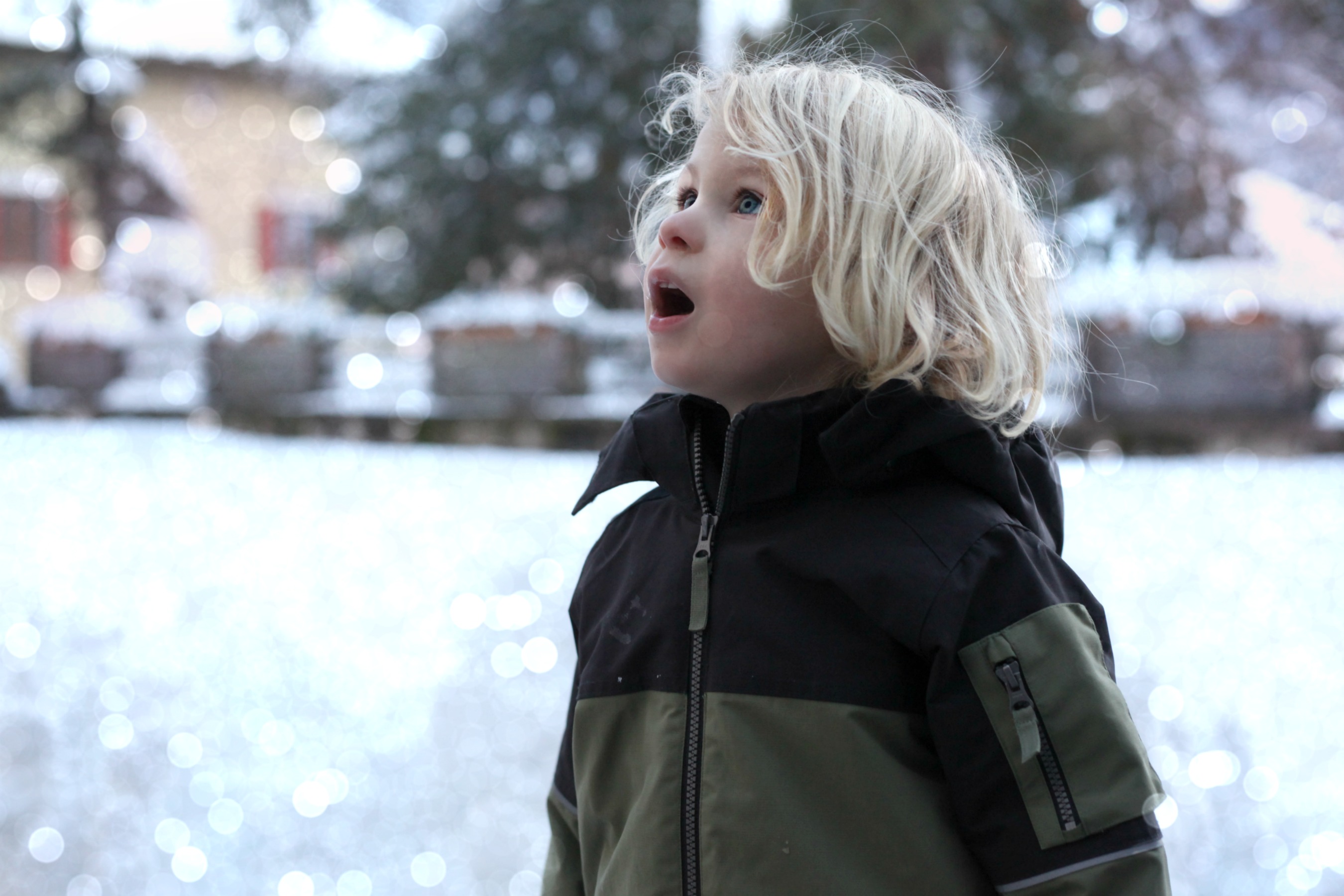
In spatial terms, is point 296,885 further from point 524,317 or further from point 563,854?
point 524,317

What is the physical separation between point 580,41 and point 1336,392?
213 inches

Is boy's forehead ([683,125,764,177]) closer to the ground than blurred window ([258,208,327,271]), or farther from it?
farther from it

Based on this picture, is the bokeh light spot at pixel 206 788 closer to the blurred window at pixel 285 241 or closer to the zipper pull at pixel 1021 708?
the zipper pull at pixel 1021 708

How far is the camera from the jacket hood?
0.84m

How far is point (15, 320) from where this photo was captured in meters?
14.0

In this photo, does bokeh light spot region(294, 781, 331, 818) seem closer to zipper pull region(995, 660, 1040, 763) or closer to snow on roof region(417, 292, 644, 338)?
zipper pull region(995, 660, 1040, 763)

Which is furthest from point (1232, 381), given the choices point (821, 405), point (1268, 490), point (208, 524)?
point (821, 405)

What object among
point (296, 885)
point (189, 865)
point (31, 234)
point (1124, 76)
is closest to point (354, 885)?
point (296, 885)

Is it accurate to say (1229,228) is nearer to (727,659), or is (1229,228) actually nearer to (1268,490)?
(1268,490)

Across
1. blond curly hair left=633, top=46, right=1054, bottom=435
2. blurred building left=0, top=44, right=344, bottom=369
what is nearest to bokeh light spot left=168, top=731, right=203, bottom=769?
blond curly hair left=633, top=46, right=1054, bottom=435

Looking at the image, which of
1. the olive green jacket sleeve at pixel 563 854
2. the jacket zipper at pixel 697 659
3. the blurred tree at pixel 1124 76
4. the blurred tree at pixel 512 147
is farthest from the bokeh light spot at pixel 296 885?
the blurred tree at pixel 512 147

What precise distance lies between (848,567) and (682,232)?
10.4 inches

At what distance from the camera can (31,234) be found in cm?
1488

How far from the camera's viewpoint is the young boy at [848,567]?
2.59ft
